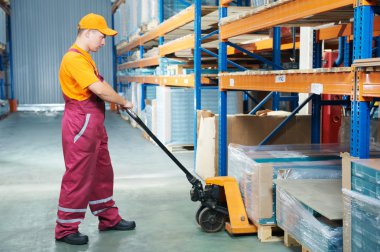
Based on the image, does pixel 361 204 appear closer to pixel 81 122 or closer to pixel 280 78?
pixel 280 78

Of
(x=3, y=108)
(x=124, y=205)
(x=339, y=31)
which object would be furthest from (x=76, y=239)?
(x=3, y=108)

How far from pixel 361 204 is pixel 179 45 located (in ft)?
18.8

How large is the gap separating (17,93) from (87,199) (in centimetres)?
1831

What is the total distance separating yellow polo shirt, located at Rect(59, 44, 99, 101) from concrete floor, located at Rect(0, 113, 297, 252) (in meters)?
1.30

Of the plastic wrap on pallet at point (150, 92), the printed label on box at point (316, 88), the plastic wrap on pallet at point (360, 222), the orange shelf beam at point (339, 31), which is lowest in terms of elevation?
the plastic wrap on pallet at point (360, 222)

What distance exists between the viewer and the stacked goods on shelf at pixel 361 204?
9.11 ft

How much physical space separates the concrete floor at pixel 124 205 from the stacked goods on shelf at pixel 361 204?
120 cm

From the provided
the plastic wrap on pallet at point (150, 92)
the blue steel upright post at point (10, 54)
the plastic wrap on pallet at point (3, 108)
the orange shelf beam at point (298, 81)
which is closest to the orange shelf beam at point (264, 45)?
the orange shelf beam at point (298, 81)

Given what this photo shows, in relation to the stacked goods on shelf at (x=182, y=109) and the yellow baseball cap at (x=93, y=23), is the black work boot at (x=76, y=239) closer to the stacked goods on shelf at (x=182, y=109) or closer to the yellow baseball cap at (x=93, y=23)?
the yellow baseball cap at (x=93, y=23)

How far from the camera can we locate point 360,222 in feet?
9.57

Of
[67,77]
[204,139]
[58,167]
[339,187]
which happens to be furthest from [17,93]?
[339,187]

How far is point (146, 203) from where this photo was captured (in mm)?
5684

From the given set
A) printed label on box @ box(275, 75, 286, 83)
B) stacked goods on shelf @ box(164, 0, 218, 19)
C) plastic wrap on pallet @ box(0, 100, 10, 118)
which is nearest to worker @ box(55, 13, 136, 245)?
printed label on box @ box(275, 75, 286, 83)

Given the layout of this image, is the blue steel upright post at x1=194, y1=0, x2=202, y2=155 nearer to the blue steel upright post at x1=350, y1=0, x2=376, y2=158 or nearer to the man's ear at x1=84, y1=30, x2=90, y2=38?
the man's ear at x1=84, y1=30, x2=90, y2=38
